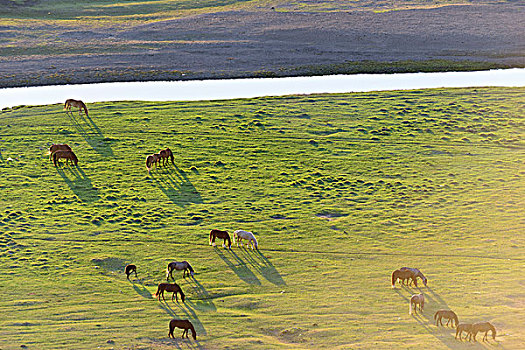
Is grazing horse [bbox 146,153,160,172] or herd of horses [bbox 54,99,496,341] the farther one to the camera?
grazing horse [bbox 146,153,160,172]

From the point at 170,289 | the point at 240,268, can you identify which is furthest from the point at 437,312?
the point at 170,289

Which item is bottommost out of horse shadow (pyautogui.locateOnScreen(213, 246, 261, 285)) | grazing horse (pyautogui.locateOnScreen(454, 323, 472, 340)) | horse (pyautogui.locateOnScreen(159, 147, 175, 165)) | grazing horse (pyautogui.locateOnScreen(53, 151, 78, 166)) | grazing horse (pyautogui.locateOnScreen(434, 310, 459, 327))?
grazing horse (pyautogui.locateOnScreen(454, 323, 472, 340))

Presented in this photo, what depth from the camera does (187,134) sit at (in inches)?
1761

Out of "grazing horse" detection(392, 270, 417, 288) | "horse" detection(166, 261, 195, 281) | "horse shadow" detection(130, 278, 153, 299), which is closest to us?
"horse shadow" detection(130, 278, 153, 299)

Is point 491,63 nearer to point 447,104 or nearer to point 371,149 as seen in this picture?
point 447,104

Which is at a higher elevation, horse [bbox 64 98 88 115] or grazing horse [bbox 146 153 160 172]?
horse [bbox 64 98 88 115]

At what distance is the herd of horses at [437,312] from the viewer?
20.5 metres

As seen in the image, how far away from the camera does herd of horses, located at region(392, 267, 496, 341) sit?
20.5 meters

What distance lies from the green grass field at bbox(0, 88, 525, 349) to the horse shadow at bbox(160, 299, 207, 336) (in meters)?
0.08

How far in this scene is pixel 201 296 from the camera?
80.1ft

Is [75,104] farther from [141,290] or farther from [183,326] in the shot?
[183,326]

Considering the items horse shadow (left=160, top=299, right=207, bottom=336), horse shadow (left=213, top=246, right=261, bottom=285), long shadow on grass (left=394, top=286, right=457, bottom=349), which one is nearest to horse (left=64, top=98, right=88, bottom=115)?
horse shadow (left=213, top=246, right=261, bottom=285)

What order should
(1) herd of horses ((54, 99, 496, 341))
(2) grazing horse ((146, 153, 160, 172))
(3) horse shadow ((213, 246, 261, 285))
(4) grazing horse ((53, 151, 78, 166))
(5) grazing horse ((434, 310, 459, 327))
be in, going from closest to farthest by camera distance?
(1) herd of horses ((54, 99, 496, 341))
(5) grazing horse ((434, 310, 459, 327))
(3) horse shadow ((213, 246, 261, 285))
(2) grazing horse ((146, 153, 160, 172))
(4) grazing horse ((53, 151, 78, 166))

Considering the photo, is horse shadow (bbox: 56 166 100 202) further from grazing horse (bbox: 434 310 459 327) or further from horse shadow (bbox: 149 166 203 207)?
grazing horse (bbox: 434 310 459 327)
